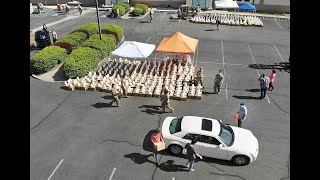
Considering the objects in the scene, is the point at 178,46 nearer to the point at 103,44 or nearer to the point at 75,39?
the point at 103,44

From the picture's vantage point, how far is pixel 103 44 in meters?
23.8

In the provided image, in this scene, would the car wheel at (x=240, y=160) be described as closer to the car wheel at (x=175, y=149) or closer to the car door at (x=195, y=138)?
the car door at (x=195, y=138)

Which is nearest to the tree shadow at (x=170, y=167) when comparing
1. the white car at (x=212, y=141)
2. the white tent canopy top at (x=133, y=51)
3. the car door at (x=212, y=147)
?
the white car at (x=212, y=141)

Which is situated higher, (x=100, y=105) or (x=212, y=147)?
(x=100, y=105)

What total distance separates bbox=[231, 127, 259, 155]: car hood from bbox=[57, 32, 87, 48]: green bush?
55.5 feet

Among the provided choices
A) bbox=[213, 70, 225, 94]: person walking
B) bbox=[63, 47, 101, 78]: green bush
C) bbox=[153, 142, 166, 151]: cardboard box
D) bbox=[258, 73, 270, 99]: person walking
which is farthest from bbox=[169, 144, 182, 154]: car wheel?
bbox=[63, 47, 101, 78]: green bush

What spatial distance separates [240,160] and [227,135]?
1.21 meters

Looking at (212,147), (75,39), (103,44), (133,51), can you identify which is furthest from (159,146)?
(75,39)

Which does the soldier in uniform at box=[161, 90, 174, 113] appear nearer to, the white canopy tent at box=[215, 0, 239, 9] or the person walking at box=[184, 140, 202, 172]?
the person walking at box=[184, 140, 202, 172]

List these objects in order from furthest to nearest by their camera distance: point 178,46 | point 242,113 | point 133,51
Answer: point 178,46, point 133,51, point 242,113

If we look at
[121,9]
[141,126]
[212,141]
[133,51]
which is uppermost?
[121,9]

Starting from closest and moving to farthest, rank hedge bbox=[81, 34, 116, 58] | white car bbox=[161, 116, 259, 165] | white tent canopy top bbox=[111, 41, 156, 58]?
white car bbox=[161, 116, 259, 165], white tent canopy top bbox=[111, 41, 156, 58], hedge bbox=[81, 34, 116, 58]

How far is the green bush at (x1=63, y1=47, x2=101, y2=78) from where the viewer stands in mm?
19933
